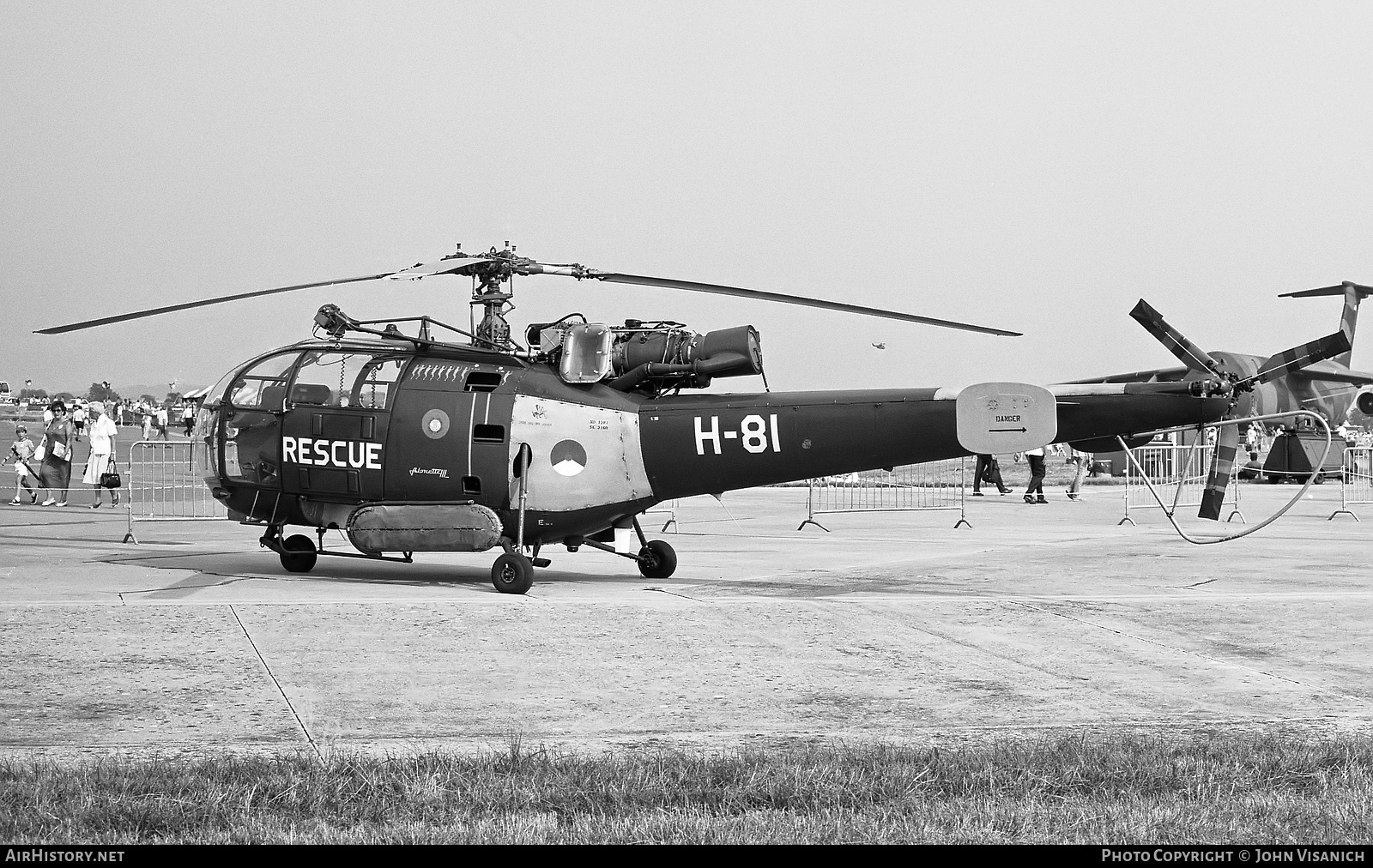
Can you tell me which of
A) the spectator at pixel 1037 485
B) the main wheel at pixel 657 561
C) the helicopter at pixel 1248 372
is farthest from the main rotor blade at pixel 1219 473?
the spectator at pixel 1037 485

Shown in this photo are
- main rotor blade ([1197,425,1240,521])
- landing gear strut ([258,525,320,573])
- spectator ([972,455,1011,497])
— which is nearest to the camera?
main rotor blade ([1197,425,1240,521])

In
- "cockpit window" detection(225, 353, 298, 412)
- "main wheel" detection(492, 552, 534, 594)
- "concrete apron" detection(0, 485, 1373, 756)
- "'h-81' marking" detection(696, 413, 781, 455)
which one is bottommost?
"concrete apron" detection(0, 485, 1373, 756)

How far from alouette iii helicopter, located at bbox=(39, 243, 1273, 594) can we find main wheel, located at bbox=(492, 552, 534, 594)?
14mm

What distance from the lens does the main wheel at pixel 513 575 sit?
38.1 ft

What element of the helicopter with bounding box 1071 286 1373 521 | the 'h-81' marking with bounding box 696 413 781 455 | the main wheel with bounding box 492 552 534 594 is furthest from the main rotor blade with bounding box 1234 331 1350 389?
the main wheel with bounding box 492 552 534 594

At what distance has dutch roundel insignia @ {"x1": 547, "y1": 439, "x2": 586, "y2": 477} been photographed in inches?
481

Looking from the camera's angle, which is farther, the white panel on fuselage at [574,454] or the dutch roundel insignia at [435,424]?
the dutch roundel insignia at [435,424]

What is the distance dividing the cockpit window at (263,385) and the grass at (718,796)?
772 centimetres

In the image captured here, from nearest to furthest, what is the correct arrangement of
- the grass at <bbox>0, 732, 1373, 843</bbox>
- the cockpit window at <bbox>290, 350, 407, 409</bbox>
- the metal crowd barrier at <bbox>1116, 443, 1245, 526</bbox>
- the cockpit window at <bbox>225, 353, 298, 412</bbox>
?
1. the grass at <bbox>0, 732, 1373, 843</bbox>
2. the cockpit window at <bbox>290, 350, 407, 409</bbox>
3. the cockpit window at <bbox>225, 353, 298, 412</bbox>
4. the metal crowd barrier at <bbox>1116, 443, 1245, 526</bbox>

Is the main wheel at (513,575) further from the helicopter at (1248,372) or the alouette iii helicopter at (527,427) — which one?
the helicopter at (1248,372)

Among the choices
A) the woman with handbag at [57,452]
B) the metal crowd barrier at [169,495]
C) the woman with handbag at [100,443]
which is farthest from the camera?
the woman with handbag at [100,443]

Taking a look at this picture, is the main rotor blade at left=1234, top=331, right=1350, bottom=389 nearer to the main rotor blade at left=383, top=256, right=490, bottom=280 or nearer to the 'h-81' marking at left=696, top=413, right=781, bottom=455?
the 'h-81' marking at left=696, top=413, right=781, bottom=455

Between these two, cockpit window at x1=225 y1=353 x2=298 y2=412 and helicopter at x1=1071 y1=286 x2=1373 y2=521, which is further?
cockpit window at x1=225 y1=353 x2=298 y2=412

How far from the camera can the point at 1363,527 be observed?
20469 mm
